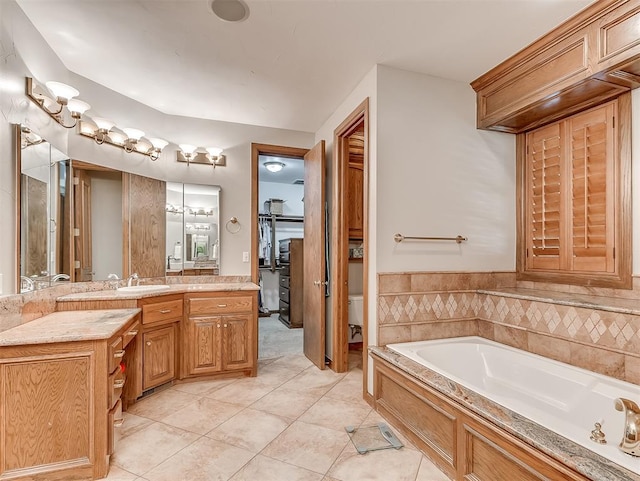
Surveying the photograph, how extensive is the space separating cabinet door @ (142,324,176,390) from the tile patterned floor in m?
0.14

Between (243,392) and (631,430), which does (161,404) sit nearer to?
(243,392)

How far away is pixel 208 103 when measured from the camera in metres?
3.20

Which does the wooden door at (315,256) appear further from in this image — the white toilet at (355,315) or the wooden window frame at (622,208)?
the wooden window frame at (622,208)

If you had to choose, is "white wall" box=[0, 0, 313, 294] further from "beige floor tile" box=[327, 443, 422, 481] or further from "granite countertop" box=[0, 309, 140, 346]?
"beige floor tile" box=[327, 443, 422, 481]

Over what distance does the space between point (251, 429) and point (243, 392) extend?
626 mm

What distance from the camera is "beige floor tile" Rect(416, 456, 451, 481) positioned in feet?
5.66

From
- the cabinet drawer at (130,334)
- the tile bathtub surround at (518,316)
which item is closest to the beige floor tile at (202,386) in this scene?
the cabinet drawer at (130,334)

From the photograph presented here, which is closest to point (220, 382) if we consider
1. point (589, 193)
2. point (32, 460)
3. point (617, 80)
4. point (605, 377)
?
point (32, 460)

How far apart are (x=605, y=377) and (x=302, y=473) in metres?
1.80

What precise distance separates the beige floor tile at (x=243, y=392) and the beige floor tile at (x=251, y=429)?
0.69ft

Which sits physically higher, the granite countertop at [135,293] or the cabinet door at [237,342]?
the granite countertop at [135,293]

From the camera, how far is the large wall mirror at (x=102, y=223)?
2102mm

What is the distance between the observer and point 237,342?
10.2 ft

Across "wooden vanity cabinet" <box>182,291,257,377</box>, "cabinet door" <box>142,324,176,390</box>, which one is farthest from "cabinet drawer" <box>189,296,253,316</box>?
"cabinet door" <box>142,324,176,390</box>
